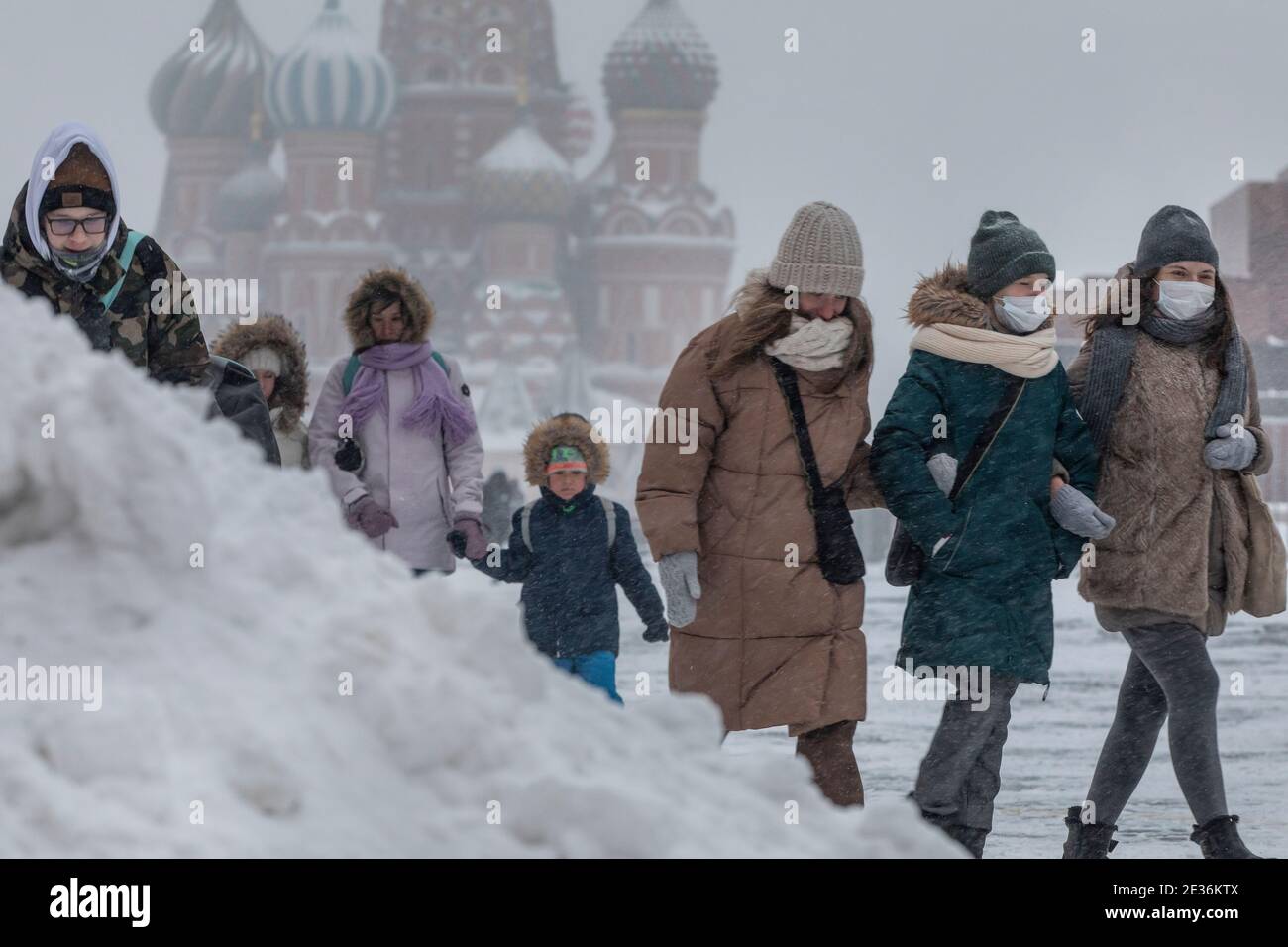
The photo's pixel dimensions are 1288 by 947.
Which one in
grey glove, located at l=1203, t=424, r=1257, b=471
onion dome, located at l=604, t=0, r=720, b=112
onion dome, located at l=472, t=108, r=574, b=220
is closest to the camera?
grey glove, located at l=1203, t=424, r=1257, b=471

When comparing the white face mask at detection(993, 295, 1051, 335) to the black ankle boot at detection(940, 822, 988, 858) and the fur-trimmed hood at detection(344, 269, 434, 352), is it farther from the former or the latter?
the fur-trimmed hood at detection(344, 269, 434, 352)

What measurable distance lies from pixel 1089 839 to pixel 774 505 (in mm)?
857

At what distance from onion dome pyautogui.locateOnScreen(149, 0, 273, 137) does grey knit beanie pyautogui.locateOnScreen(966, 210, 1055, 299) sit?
230 feet

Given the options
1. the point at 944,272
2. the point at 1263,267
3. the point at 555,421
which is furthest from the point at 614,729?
the point at 1263,267

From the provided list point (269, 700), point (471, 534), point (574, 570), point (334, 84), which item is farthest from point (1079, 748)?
point (334, 84)

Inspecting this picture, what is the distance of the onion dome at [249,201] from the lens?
70062mm

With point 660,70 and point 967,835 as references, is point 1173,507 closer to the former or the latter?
point 967,835

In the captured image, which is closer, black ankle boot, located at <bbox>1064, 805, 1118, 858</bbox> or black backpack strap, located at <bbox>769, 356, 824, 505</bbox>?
black backpack strap, located at <bbox>769, 356, 824, 505</bbox>

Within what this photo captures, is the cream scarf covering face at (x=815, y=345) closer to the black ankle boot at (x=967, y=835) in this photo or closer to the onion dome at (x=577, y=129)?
the black ankle boot at (x=967, y=835)

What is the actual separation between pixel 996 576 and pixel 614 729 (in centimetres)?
126

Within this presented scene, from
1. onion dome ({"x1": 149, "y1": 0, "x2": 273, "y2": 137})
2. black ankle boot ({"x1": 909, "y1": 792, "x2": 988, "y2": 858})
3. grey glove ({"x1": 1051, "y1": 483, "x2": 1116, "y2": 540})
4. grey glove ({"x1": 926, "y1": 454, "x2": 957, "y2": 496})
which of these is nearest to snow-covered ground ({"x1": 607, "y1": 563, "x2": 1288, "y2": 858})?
black ankle boot ({"x1": 909, "y1": 792, "x2": 988, "y2": 858})

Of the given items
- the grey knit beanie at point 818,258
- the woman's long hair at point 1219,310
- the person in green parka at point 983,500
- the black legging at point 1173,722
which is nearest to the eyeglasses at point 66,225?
the grey knit beanie at point 818,258

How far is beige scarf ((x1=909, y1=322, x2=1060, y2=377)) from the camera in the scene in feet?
12.7
